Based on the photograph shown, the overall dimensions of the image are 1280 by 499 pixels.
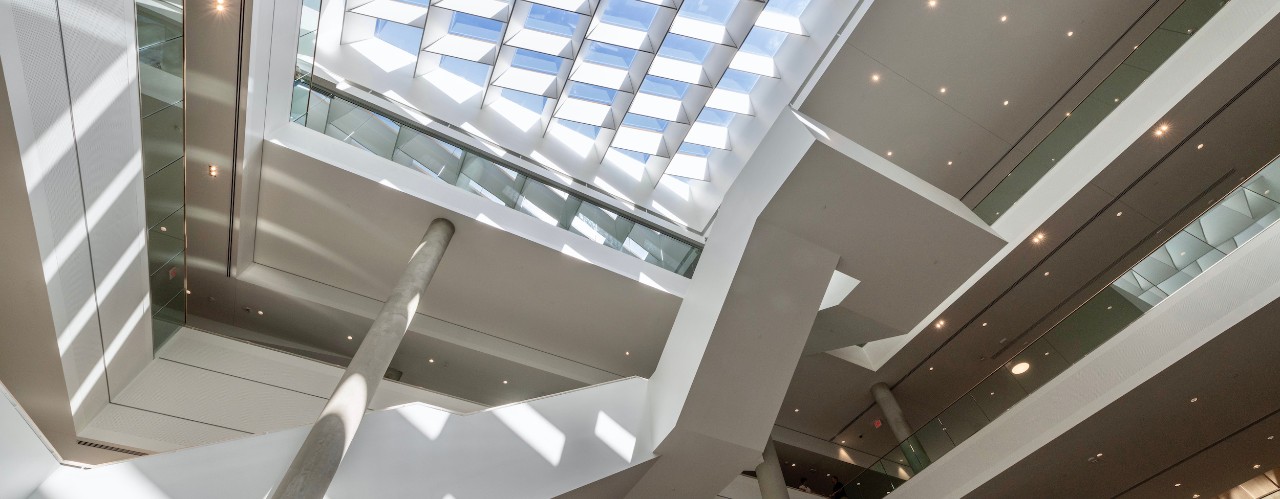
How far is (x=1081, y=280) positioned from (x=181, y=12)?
1821 cm

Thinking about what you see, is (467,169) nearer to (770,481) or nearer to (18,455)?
(18,455)

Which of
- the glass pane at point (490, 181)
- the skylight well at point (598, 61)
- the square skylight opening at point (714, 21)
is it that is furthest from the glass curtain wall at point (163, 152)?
the square skylight opening at point (714, 21)

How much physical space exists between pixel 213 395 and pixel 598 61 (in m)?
10.8

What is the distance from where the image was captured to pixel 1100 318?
1168 centimetres

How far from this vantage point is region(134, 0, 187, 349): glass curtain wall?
26.5ft

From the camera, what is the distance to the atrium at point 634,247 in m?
8.21

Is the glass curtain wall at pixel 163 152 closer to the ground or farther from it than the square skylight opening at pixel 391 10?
closer to the ground

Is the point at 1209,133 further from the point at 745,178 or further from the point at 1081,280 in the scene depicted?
the point at 745,178

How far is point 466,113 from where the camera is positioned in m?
15.9

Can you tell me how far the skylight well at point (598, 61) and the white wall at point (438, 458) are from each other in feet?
26.9

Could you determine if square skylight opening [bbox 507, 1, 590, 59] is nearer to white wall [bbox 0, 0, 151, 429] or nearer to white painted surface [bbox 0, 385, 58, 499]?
white wall [bbox 0, 0, 151, 429]

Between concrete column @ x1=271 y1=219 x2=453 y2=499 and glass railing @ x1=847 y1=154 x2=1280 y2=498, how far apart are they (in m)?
10.9

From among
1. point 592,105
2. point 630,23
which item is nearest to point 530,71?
point 592,105

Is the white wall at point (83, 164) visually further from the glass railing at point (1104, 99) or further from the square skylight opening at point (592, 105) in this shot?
the glass railing at point (1104, 99)
